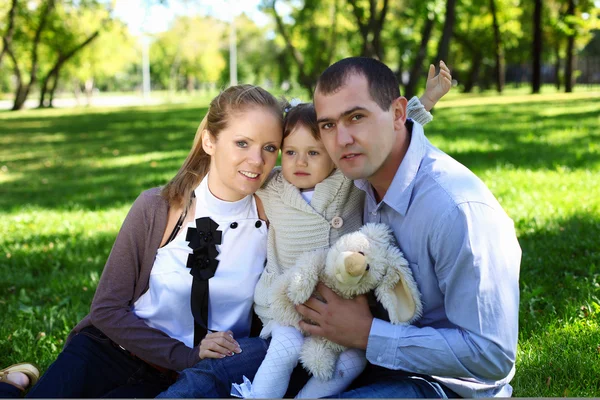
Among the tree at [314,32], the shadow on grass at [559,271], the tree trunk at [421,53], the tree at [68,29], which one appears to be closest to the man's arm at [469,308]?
the shadow on grass at [559,271]

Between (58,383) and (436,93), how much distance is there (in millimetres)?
2512

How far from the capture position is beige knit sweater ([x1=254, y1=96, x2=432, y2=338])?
306 cm

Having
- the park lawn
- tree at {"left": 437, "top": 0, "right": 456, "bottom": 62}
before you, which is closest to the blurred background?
tree at {"left": 437, "top": 0, "right": 456, "bottom": 62}

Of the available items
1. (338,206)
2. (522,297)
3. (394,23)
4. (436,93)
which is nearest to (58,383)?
(338,206)

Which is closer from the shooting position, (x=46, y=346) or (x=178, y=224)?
(x=178, y=224)

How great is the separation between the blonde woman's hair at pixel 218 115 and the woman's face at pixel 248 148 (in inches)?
1.2

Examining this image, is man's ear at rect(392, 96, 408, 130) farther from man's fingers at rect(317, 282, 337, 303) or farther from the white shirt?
the white shirt

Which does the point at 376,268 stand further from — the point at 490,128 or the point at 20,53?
the point at 20,53

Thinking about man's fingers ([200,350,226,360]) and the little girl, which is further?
the little girl

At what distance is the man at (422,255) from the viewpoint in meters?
2.32

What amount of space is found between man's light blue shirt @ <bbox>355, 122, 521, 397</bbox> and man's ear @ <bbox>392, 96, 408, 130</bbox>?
0.15m

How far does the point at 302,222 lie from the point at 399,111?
72 centimetres

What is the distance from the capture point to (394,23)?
1548 inches

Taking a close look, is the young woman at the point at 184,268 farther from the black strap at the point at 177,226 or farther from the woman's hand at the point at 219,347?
the woman's hand at the point at 219,347
